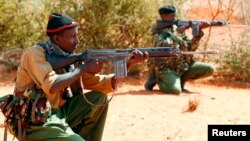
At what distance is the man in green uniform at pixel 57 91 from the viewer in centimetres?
402

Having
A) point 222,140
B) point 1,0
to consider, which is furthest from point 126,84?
point 222,140

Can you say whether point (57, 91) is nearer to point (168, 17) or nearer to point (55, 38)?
point (55, 38)

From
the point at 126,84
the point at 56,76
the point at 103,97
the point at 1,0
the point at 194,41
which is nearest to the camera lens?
the point at 56,76

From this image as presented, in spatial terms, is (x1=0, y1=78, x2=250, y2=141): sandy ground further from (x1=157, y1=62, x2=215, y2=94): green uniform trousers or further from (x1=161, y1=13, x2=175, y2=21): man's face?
(x1=161, y1=13, x2=175, y2=21): man's face

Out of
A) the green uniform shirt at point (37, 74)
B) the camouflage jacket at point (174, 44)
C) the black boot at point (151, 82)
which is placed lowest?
the black boot at point (151, 82)

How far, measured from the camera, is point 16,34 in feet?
34.3

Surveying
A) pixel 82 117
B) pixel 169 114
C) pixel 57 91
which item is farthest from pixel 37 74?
pixel 169 114

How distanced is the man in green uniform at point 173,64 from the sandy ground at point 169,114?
19cm

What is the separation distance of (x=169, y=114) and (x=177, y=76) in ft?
6.28

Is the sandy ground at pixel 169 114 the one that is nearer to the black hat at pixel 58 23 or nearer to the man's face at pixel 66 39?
the man's face at pixel 66 39

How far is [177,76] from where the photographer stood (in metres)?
8.42

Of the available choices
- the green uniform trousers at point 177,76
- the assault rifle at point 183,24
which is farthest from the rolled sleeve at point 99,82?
the assault rifle at point 183,24

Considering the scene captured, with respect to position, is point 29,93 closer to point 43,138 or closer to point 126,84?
point 43,138

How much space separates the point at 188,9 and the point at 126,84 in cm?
249
